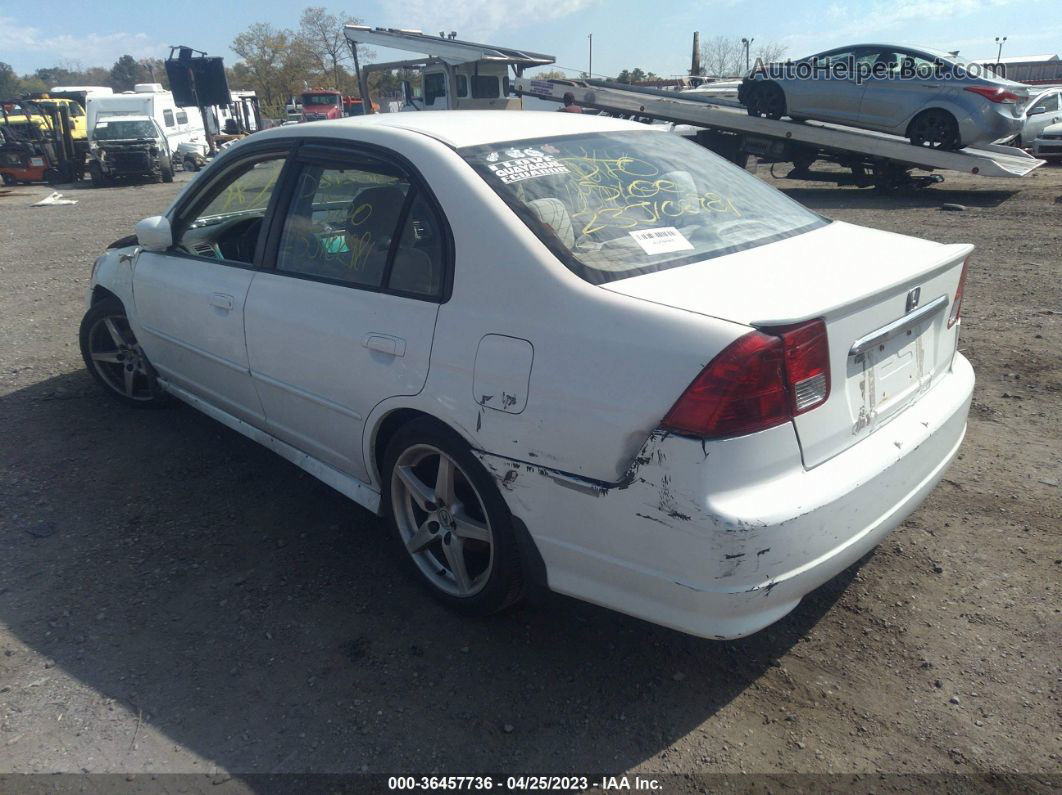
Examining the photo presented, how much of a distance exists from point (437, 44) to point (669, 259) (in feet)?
64.4

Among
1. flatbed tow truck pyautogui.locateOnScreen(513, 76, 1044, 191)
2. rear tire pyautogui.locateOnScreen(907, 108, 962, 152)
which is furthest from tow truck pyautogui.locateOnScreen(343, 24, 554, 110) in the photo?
rear tire pyautogui.locateOnScreen(907, 108, 962, 152)

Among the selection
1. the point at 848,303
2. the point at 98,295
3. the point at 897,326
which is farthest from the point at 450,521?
the point at 98,295

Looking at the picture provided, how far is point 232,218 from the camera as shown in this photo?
13.7 feet

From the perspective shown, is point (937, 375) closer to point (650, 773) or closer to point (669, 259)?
point (669, 259)

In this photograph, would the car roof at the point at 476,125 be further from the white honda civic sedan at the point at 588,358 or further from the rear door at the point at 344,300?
the rear door at the point at 344,300

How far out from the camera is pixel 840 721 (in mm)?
2340

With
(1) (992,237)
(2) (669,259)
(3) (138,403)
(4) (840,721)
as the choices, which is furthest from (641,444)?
(1) (992,237)

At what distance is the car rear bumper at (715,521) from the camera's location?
6.49 ft

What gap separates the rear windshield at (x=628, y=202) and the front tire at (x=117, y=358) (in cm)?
293

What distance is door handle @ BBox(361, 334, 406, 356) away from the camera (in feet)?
8.64

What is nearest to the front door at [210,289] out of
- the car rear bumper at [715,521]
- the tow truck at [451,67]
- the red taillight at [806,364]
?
the car rear bumper at [715,521]

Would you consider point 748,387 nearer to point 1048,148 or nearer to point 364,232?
point 364,232

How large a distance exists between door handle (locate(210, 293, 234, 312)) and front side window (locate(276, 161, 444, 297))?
357mm

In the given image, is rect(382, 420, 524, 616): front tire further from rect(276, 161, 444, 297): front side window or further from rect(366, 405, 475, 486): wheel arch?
rect(276, 161, 444, 297): front side window
